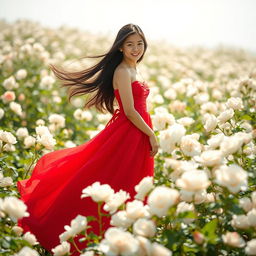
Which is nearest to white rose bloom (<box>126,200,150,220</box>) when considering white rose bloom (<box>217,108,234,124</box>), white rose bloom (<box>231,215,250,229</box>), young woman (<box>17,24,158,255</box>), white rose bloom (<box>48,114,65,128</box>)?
white rose bloom (<box>231,215,250,229</box>)

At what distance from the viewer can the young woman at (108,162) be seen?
2473mm

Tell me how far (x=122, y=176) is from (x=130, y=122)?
42 cm

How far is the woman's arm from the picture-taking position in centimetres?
251

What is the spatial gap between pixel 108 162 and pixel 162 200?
1.13 m

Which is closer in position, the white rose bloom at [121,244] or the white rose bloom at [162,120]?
the white rose bloom at [121,244]

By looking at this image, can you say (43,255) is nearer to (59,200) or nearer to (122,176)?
(59,200)

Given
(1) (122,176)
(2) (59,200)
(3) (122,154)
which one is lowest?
(2) (59,200)

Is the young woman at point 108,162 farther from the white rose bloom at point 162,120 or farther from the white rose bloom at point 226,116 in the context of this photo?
the white rose bloom at point 226,116

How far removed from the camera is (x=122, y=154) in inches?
101

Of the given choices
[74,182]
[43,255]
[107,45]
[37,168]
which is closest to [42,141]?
[37,168]

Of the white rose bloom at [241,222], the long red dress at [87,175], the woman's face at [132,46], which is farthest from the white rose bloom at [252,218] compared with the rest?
the woman's face at [132,46]

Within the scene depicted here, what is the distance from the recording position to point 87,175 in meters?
2.52

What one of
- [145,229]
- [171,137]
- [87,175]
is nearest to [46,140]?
[87,175]

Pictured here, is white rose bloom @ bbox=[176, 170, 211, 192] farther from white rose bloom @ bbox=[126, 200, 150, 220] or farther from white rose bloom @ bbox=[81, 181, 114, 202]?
white rose bloom @ bbox=[81, 181, 114, 202]
